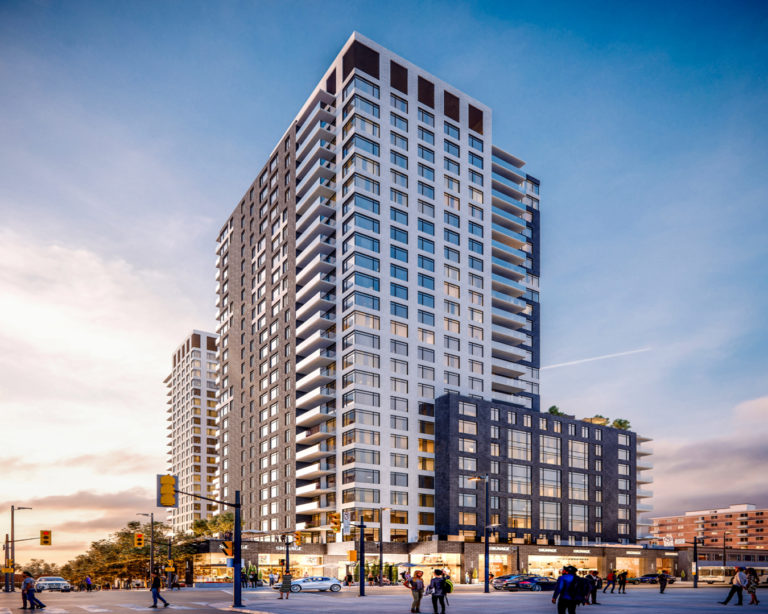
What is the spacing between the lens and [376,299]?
9756 centimetres

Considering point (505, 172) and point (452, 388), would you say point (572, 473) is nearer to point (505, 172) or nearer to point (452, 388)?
point (452, 388)

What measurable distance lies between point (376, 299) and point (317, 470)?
24.3 metres

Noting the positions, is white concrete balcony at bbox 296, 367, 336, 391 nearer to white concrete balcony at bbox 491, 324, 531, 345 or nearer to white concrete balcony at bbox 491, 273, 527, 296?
white concrete balcony at bbox 491, 324, 531, 345

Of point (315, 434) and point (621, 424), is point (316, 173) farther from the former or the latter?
point (621, 424)

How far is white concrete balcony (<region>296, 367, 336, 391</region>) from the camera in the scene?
97250 millimetres

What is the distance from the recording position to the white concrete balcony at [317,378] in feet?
319

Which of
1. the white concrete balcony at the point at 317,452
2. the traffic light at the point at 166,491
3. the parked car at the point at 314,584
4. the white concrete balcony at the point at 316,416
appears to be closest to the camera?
the traffic light at the point at 166,491

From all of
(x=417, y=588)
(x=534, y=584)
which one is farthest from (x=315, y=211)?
(x=417, y=588)

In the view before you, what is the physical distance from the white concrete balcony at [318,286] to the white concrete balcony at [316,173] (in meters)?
14.6

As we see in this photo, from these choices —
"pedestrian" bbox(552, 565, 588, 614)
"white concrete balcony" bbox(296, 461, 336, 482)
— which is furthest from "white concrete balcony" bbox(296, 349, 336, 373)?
"pedestrian" bbox(552, 565, 588, 614)

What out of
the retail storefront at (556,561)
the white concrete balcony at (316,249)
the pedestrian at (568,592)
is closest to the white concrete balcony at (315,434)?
the white concrete balcony at (316,249)

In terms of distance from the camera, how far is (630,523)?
11612 centimetres

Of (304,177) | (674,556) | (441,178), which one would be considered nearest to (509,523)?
(674,556)

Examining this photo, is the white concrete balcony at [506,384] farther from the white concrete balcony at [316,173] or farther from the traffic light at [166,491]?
the traffic light at [166,491]
